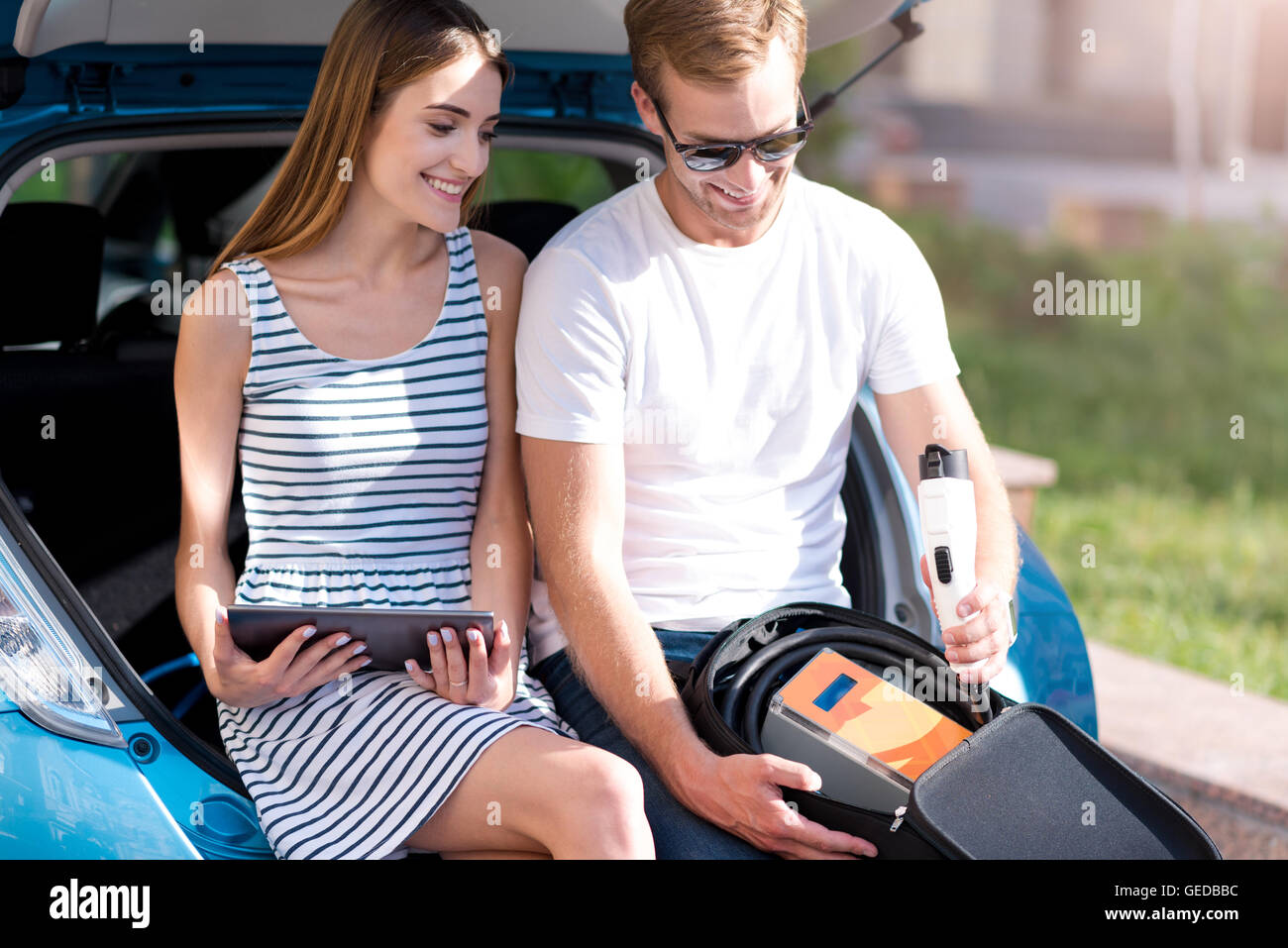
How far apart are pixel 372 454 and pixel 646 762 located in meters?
0.62

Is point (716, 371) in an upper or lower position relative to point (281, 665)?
upper

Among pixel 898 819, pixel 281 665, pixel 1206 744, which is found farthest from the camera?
pixel 1206 744

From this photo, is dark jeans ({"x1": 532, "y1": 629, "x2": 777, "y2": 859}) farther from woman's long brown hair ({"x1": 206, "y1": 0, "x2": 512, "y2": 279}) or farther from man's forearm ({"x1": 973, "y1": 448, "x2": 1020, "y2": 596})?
woman's long brown hair ({"x1": 206, "y1": 0, "x2": 512, "y2": 279})

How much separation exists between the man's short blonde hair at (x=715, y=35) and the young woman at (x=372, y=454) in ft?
0.82

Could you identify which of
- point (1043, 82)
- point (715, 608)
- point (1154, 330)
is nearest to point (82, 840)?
point (715, 608)

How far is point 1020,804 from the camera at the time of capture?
6.05 ft

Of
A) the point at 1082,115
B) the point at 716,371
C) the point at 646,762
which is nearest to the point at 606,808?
the point at 646,762

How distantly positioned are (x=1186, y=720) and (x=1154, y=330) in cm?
549

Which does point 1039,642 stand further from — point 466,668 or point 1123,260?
point 1123,260

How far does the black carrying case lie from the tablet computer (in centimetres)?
36

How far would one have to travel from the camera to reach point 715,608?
2.29 metres
